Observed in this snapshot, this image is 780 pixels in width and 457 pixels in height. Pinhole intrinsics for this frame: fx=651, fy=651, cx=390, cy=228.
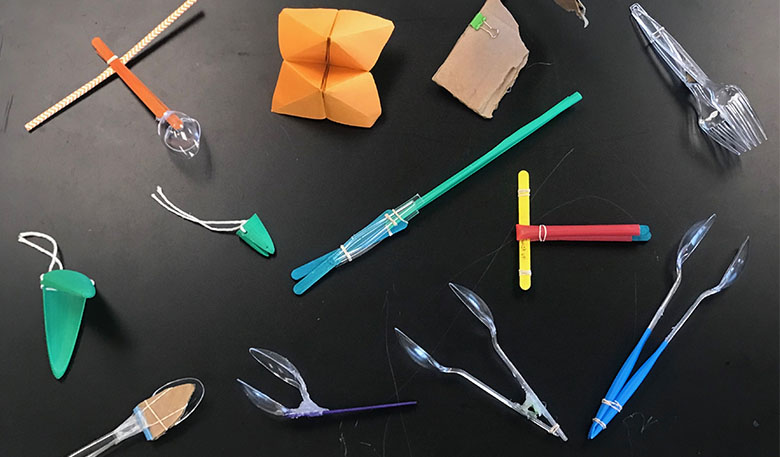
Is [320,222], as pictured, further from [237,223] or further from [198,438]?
[198,438]

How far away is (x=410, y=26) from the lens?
118 centimetres

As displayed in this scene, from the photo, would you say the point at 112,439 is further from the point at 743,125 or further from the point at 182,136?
the point at 743,125

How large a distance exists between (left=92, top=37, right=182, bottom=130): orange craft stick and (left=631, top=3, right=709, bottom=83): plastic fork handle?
841 millimetres

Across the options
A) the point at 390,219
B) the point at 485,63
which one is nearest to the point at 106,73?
the point at 390,219

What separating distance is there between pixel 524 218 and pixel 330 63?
16.8 inches

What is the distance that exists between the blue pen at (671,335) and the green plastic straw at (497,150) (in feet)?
1.29

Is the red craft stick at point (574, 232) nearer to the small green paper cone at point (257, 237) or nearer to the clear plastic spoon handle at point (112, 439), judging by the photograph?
the small green paper cone at point (257, 237)

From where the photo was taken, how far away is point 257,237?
1104 millimetres

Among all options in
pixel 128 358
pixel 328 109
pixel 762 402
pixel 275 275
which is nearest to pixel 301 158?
pixel 328 109

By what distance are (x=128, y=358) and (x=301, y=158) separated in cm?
44

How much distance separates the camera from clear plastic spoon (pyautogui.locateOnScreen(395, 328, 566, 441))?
3.48 feet

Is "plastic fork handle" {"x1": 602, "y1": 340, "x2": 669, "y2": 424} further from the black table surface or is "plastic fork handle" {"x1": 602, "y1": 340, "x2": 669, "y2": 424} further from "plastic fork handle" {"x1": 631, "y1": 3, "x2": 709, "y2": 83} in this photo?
"plastic fork handle" {"x1": 631, "y1": 3, "x2": 709, "y2": 83}

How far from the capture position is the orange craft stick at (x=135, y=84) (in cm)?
112

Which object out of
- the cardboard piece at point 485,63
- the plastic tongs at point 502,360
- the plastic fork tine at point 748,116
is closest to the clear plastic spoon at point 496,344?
the plastic tongs at point 502,360
